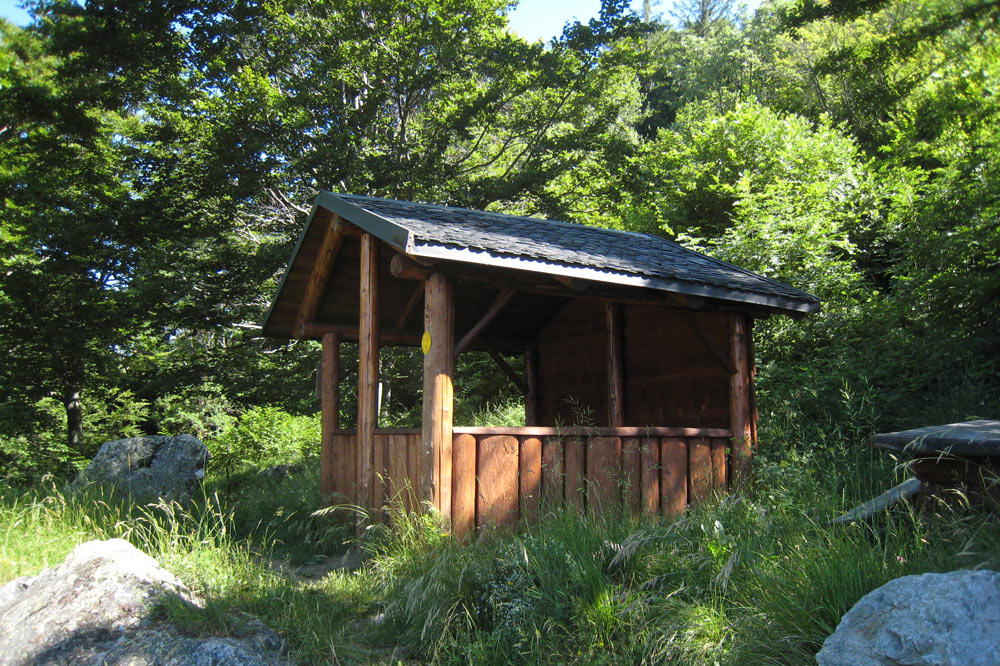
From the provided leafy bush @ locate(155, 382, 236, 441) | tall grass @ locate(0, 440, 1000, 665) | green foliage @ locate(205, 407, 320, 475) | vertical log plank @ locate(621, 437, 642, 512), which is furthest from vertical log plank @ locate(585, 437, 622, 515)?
leafy bush @ locate(155, 382, 236, 441)

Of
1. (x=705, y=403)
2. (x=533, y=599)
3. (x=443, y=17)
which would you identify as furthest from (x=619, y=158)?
(x=533, y=599)

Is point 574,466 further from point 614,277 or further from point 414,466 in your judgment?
point 614,277

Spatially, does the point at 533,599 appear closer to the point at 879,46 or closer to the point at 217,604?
the point at 217,604

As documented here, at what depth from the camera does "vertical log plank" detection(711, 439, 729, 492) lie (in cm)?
769

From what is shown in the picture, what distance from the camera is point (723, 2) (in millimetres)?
42688

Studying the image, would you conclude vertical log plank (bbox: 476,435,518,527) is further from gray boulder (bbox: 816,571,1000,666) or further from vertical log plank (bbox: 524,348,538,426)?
vertical log plank (bbox: 524,348,538,426)

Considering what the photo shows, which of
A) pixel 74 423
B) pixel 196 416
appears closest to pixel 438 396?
pixel 74 423

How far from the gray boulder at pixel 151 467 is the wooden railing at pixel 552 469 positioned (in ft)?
11.7

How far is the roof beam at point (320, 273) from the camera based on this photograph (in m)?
8.38

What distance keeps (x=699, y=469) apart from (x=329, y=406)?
15.3ft

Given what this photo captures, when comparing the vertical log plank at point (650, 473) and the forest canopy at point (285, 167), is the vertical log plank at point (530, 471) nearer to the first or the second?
the vertical log plank at point (650, 473)

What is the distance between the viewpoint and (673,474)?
736cm

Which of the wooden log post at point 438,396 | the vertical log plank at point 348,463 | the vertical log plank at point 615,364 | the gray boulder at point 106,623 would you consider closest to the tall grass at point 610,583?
the gray boulder at point 106,623

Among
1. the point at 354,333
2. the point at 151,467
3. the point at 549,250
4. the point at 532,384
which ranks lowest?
the point at 151,467
